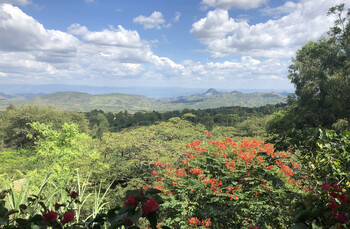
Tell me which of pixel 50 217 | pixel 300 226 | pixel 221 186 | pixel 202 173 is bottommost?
pixel 221 186

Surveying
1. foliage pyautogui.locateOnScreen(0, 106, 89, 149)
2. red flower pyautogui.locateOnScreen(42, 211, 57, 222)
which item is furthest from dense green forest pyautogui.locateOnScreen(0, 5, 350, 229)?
foliage pyautogui.locateOnScreen(0, 106, 89, 149)

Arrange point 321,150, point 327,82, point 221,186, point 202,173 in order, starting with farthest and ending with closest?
point 327,82, point 202,173, point 221,186, point 321,150

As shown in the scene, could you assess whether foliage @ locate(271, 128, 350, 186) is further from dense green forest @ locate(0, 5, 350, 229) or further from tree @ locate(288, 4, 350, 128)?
tree @ locate(288, 4, 350, 128)

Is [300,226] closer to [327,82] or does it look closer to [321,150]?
[321,150]

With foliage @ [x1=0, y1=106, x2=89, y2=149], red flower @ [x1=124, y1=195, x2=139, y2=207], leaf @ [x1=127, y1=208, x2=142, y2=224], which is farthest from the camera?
foliage @ [x1=0, y1=106, x2=89, y2=149]

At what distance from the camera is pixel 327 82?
63.5ft

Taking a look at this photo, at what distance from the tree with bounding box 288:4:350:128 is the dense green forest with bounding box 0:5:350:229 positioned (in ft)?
0.34

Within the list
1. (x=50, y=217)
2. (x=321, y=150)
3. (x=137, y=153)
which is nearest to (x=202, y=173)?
(x=321, y=150)

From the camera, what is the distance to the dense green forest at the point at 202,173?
132 cm

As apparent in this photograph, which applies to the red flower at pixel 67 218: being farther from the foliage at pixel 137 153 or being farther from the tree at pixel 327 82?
the tree at pixel 327 82

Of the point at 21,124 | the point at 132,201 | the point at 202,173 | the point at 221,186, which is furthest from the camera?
the point at 21,124

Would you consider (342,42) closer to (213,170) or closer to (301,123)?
(301,123)

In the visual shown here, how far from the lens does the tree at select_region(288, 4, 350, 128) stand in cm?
1852

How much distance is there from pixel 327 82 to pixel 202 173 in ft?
66.6
